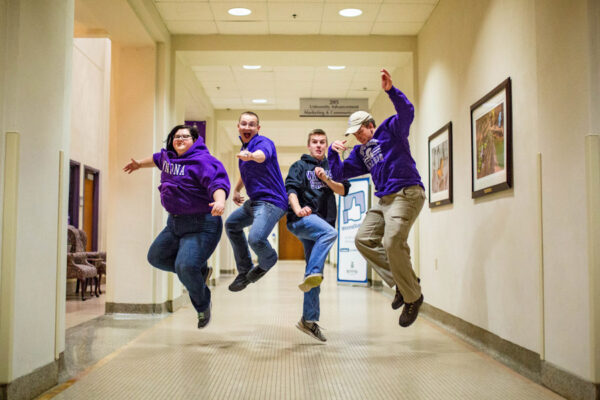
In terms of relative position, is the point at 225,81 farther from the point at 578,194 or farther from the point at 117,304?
the point at 578,194

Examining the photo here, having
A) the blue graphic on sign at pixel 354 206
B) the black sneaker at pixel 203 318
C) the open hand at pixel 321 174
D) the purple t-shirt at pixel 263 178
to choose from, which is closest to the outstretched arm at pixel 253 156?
the purple t-shirt at pixel 263 178

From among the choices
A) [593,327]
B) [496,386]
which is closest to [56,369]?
[496,386]

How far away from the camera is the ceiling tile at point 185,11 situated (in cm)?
624

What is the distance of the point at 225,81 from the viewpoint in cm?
951

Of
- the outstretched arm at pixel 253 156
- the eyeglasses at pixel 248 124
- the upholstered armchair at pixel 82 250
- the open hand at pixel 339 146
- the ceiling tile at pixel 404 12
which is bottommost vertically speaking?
the upholstered armchair at pixel 82 250

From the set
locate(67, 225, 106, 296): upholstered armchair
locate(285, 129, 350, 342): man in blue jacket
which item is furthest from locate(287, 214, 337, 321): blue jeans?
locate(67, 225, 106, 296): upholstered armchair

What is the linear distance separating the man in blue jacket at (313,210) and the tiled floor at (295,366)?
0.32 m

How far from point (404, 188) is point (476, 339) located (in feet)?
4.82

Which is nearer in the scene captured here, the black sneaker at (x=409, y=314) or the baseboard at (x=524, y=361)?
the baseboard at (x=524, y=361)

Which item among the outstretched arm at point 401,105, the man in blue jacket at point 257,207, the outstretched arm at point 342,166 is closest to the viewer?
the outstretched arm at point 401,105

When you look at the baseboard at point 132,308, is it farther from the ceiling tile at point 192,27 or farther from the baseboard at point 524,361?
the ceiling tile at point 192,27

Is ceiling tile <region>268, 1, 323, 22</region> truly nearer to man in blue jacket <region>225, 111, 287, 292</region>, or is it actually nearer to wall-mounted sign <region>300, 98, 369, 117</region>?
man in blue jacket <region>225, 111, 287, 292</region>

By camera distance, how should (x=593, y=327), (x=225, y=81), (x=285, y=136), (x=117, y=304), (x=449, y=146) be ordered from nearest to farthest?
(x=593, y=327) < (x=449, y=146) < (x=117, y=304) < (x=225, y=81) < (x=285, y=136)

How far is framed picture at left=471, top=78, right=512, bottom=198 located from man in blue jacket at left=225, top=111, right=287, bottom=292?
162 cm
